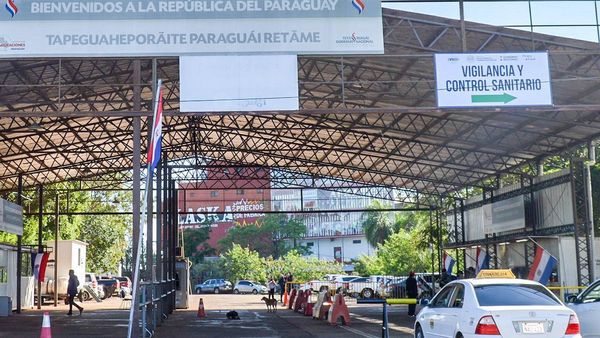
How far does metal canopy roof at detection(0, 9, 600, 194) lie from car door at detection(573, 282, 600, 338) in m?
5.83

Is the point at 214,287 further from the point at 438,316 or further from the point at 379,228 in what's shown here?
the point at 438,316

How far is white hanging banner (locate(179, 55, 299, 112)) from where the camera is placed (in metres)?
17.9

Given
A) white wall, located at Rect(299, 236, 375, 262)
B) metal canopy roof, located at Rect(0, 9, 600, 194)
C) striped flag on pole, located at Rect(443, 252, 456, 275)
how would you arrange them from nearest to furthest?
metal canopy roof, located at Rect(0, 9, 600, 194)
striped flag on pole, located at Rect(443, 252, 456, 275)
white wall, located at Rect(299, 236, 375, 262)

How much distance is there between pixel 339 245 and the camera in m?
105

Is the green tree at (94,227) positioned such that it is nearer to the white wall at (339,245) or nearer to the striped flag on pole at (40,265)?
the striped flag on pole at (40,265)

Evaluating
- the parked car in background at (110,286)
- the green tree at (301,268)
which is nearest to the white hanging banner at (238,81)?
the parked car in background at (110,286)

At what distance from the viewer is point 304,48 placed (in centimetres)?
1816

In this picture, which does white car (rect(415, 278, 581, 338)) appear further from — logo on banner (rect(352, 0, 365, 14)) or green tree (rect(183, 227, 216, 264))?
green tree (rect(183, 227, 216, 264))

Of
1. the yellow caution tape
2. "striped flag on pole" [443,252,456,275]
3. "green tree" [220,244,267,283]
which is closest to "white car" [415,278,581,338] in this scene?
the yellow caution tape

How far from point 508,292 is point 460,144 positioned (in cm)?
2341

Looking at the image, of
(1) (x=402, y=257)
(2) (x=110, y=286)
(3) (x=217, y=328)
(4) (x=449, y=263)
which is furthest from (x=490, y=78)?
(1) (x=402, y=257)

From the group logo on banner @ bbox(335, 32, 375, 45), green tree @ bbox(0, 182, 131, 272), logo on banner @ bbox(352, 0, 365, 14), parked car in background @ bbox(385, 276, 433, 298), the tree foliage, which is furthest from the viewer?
the tree foliage

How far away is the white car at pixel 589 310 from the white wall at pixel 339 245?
89743mm

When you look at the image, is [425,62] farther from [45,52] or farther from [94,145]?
[94,145]
